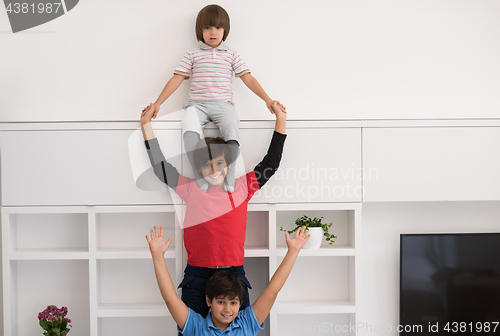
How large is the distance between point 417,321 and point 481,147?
2.90 feet

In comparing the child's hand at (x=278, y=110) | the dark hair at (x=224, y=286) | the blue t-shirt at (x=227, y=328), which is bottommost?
the blue t-shirt at (x=227, y=328)

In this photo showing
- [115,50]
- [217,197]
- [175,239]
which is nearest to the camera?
[217,197]

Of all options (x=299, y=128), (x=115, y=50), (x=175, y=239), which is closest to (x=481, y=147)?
(x=299, y=128)

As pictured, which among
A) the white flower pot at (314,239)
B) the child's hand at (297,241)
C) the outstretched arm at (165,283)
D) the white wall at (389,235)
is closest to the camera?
the outstretched arm at (165,283)

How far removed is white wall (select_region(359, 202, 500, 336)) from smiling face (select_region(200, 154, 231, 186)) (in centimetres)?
82

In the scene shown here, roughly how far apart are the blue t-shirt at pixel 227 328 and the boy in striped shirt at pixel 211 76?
573 mm

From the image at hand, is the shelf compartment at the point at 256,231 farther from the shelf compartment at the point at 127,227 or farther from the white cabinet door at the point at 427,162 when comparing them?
the white cabinet door at the point at 427,162

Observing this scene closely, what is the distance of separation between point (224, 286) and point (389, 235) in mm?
964

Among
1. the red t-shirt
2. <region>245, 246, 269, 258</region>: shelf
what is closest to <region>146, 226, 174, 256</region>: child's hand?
the red t-shirt

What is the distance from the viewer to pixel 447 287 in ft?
6.17

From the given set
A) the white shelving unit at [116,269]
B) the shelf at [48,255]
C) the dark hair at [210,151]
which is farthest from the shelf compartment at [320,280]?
the shelf at [48,255]

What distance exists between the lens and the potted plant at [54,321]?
167 centimetres

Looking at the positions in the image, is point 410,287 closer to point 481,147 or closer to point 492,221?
point 492,221

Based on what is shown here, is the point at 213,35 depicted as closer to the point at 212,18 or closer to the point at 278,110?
the point at 212,18
